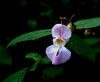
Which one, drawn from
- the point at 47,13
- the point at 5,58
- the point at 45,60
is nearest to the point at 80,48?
the point at 45,60

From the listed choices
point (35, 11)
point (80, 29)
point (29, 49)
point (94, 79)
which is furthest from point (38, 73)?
point (35, 11)

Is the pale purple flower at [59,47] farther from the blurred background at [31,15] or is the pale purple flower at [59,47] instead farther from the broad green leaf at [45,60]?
the blurred background at [31,15]

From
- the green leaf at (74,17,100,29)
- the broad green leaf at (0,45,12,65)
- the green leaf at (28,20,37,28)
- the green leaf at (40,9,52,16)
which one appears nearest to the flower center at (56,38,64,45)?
the green leaf at (74,17,100,29)

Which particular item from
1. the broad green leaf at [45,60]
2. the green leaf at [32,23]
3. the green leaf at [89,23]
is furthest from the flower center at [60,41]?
the green leaf at [32,23]

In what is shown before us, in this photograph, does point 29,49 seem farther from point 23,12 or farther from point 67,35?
point 23,12

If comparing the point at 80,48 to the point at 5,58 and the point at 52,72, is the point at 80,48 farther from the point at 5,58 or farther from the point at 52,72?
the point at 5,58

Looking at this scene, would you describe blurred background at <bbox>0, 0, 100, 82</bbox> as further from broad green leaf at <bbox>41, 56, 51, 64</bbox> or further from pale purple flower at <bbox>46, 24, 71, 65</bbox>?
pale purple flower at <bbox>46, 24, 71, 65</bbox>
